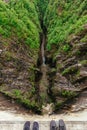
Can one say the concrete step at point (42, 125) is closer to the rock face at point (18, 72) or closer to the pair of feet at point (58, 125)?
the pair of feet at point (58, 125)

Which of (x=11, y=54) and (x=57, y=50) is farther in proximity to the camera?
(x=57, y=50)

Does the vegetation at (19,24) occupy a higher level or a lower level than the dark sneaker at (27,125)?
higher

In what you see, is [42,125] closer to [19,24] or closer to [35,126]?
[35,126]

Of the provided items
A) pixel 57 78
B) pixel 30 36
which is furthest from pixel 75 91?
pixel 30 36

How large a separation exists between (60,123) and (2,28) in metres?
26.2

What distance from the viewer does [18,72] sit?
54406 millimetres

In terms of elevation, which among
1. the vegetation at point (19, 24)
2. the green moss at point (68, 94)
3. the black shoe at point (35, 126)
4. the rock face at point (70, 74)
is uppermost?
the vegetation at point (19, 24)

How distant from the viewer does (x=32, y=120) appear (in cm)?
4478

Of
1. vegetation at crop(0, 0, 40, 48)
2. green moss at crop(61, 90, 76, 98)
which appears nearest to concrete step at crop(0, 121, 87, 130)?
green moss at crop(61, 90, 76, 98)

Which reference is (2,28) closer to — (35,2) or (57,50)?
(57,50)

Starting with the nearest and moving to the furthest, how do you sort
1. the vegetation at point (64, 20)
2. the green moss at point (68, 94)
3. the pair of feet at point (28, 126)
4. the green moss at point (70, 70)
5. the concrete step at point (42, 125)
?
the pair of feet at point (28, 126)
the concrete step at point (42, 125)
the green moss at point (68, 94)
the green moss at point (70, 70)
the vegetation at point (64, 20)

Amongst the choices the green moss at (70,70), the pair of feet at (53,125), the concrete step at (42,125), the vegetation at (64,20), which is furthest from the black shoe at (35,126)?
the vegetation at (64,20)

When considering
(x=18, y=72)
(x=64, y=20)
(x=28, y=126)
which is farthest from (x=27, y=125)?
(x=64, y=20)

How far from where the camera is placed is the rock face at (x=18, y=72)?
50.3m
